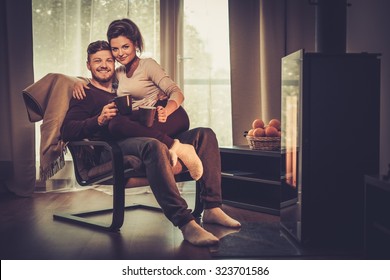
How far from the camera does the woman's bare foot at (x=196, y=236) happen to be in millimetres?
2152

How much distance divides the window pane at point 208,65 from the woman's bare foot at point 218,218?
55.6 inches

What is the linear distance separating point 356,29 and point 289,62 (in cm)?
96

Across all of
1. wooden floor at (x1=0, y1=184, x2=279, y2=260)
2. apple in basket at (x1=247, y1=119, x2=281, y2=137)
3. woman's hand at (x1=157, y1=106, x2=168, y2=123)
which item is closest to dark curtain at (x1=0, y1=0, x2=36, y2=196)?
wooden floor at (x1=0, y1=184, x2=279, y2=260)

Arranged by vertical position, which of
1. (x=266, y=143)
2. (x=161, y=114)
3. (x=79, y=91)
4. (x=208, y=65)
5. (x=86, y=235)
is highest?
(x=208, y=65)

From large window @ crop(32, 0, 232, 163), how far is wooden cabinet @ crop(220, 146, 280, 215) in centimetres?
62

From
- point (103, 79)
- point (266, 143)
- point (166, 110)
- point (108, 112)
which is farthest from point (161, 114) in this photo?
point (266, 143)

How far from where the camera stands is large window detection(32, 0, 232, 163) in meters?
3.74

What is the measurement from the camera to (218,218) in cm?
252

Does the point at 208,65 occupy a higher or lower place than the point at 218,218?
higher

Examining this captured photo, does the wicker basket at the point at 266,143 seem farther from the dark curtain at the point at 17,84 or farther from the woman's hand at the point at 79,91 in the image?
the dark curtain at the point at 17,84

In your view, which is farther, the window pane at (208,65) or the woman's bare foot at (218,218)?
the window pane at (208,65)

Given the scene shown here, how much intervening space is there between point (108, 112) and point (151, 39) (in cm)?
149

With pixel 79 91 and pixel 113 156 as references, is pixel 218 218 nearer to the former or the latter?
pixel 113 156

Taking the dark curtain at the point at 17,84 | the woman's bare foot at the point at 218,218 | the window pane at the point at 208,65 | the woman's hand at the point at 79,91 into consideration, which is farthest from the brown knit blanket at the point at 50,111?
the window pane at the point at 208,65
